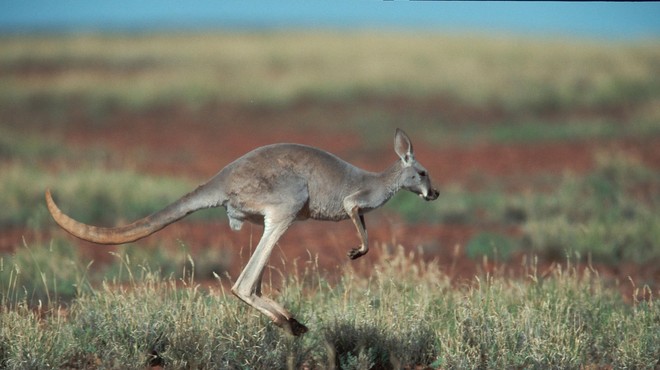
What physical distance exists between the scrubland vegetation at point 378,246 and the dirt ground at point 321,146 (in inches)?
10.2

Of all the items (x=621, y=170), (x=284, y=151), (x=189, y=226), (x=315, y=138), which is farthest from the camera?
(x=315, y=138)

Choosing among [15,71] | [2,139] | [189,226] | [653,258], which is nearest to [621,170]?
[653,258]

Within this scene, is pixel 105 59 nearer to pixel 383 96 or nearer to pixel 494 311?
pixel 383 96

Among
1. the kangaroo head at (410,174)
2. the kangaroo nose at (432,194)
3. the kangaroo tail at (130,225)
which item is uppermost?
the kangaroo head at (410,174)

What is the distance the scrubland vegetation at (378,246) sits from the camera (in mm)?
6688

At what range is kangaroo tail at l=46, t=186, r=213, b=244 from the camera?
5848 mm

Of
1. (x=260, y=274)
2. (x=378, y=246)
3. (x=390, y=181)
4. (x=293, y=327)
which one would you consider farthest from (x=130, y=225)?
(x=378, y=246)

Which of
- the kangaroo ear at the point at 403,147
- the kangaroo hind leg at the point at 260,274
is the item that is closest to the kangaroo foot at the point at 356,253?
the kangaroo hind leg at the point at 260,274

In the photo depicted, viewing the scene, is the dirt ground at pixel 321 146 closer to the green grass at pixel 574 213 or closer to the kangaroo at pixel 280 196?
the green grass at pixel 574 213

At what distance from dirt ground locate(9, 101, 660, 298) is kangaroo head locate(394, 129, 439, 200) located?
126 cm

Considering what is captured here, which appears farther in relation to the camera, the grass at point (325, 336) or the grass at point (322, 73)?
the grass at point (322, 73)

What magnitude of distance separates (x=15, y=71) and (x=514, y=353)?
137ft

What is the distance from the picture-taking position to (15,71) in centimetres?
4503

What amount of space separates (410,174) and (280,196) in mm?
855
